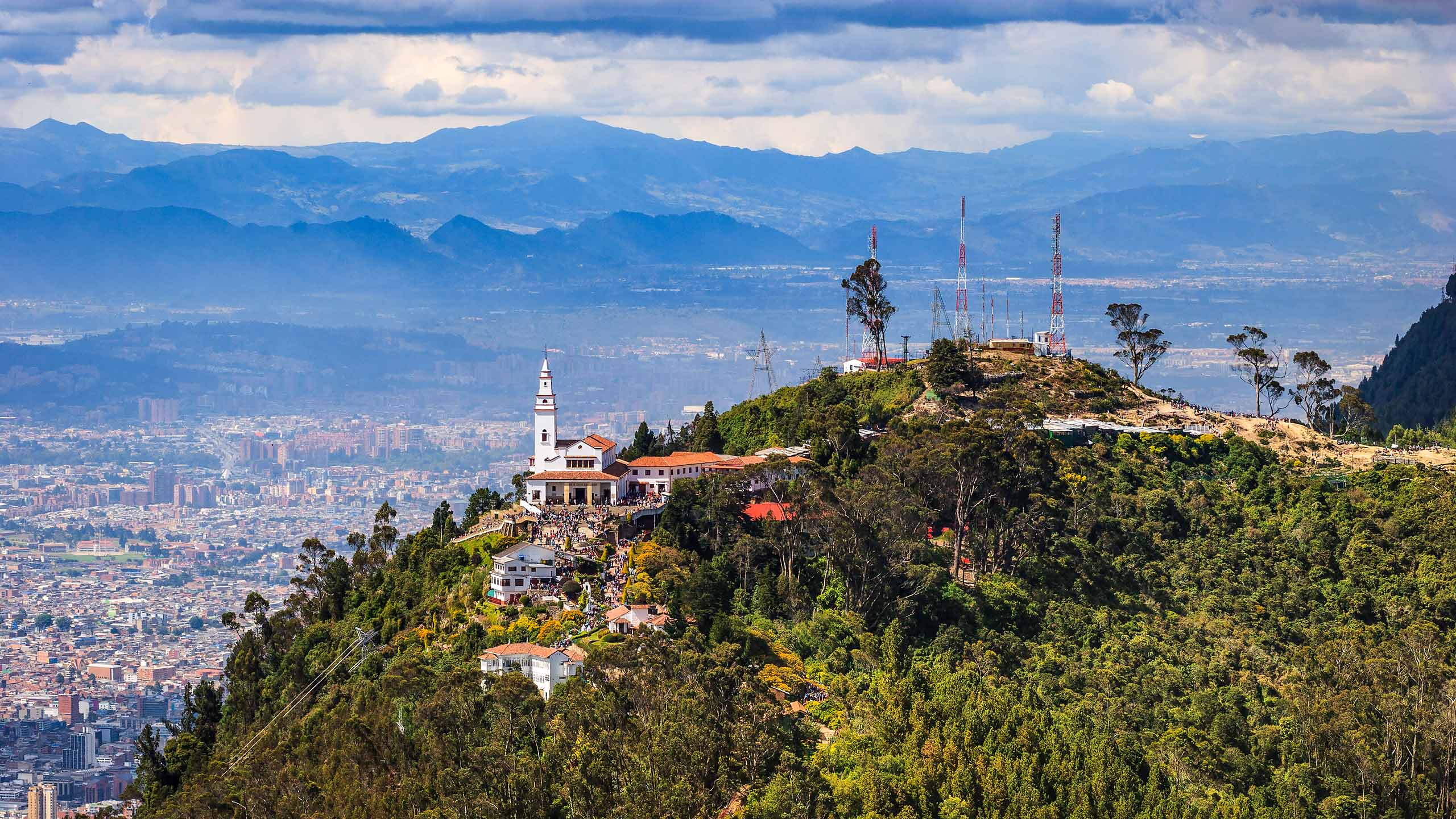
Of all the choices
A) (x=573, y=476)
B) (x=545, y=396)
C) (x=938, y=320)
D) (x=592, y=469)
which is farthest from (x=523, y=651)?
(x=938, y=320)

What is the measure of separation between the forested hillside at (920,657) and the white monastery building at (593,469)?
12.2ft

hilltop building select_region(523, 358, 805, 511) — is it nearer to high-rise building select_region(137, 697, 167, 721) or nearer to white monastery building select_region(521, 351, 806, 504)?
white monastery building select_region(521, 351, 806, 504)

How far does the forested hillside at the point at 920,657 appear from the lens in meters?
48.4

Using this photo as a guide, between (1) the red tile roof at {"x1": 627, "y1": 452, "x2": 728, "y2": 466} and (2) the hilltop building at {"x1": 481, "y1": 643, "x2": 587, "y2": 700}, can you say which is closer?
(2) the hilltop building at {"x1": 481, "y1": 643, "x2": 587, "y2": 700}

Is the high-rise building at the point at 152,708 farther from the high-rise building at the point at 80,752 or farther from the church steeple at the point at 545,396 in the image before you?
the church steeple at the point at 545,396

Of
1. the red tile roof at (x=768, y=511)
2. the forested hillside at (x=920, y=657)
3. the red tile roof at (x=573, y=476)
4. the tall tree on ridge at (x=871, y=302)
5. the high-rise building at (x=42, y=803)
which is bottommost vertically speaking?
the high-rise building at (x=42, y=803)

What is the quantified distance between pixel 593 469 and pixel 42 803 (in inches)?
2050

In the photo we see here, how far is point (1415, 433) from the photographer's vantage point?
90250 millimetres

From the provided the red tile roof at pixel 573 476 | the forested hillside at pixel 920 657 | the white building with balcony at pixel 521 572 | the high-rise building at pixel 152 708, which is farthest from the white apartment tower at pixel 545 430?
the high-rise building at pixel 152 708

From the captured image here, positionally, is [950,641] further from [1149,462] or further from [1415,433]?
[1415,433]

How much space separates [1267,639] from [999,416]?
17.9 m

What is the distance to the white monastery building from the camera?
72.7 m

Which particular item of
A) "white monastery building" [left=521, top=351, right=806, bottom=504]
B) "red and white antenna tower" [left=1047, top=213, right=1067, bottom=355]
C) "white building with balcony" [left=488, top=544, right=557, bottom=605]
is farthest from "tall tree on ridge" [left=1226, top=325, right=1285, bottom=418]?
"white building with balcony" [left=488, top=544, right=557, bottom=605]

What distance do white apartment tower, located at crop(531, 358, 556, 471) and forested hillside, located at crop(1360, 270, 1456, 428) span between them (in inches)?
3607
